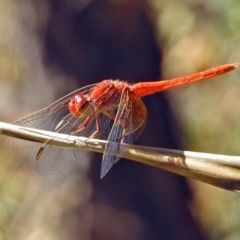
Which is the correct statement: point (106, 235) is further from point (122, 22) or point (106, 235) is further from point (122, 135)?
point (122, 135)

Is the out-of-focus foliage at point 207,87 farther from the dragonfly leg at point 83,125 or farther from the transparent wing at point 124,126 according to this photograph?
the dragonfly leg at point 83,125

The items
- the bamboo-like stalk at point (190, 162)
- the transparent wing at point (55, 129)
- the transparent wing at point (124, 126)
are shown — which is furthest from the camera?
the transparent wing at point (55, 129)

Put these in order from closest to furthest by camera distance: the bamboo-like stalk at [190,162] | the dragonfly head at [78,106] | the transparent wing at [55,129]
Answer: the bamboo-like stalk at [190,162], the transparent wing at [55,129], the dragonfly head at [78,106]

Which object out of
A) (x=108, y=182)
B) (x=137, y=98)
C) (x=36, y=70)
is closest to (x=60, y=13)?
(x=36, y=70)

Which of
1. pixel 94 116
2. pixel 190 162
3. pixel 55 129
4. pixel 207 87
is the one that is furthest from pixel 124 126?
pixel 207 87

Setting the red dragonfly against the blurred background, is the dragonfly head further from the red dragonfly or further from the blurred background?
the blurred background

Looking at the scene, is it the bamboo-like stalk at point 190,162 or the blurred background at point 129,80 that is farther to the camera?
the blurred background at point 129,80

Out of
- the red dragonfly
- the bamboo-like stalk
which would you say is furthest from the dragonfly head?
the bamboo-like stalk

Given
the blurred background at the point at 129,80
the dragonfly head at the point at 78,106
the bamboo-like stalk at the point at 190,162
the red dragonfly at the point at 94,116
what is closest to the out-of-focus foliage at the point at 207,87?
the blurred background at the point at 129,80
